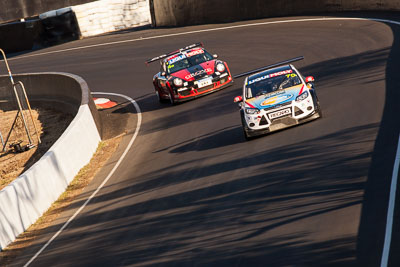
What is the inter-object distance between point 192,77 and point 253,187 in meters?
10.5

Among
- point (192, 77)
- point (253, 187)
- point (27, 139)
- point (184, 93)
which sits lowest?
point (27, 139)

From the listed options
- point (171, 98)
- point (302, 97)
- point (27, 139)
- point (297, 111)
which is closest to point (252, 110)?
point (297, 111)

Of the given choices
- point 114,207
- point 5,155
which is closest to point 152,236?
point 114,207

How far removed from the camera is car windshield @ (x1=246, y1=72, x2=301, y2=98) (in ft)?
52.4

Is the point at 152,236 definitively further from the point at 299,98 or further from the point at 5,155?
the point at 5,155

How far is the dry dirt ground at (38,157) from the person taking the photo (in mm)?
13758

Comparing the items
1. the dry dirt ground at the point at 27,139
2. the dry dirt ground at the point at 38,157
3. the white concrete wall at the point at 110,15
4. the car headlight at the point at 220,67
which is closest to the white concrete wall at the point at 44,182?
the dry dirt ground at the point at 38,157

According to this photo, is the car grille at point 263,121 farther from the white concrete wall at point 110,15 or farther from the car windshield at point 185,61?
the white concrete wall at point 110,15

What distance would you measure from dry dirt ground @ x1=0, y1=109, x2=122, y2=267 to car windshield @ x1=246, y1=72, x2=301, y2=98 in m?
4.67

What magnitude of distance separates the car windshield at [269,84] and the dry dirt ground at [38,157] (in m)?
4.67

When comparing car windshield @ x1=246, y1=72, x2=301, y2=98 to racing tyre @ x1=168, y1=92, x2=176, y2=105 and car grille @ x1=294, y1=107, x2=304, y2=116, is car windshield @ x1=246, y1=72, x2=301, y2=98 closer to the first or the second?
car grille @ x1=294, y1=107, x2=304, y2=116

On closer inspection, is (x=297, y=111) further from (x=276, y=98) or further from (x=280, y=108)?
(x=276, y=98)

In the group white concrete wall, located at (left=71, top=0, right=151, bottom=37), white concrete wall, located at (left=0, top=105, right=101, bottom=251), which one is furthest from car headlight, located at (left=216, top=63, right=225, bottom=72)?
white concrete wall, located at (left=71, top=0, right=151, bottom=37)

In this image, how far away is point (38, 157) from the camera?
21.5m
